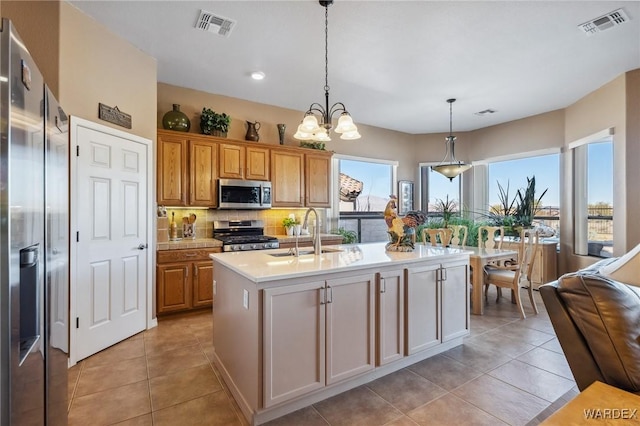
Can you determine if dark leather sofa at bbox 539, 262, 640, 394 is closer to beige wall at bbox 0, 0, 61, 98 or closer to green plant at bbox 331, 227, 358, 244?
beige wall at bbox 0, 0, 61, 98

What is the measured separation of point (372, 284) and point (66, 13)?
342cm

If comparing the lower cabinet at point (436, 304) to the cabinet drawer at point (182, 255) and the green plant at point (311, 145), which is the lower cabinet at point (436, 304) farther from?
the green plant at point (311, 145)

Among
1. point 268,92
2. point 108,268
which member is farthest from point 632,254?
point 268,92

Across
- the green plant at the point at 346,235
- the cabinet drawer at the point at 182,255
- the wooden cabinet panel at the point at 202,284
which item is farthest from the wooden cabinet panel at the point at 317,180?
the wooden cabinet panel at the point at 202,284

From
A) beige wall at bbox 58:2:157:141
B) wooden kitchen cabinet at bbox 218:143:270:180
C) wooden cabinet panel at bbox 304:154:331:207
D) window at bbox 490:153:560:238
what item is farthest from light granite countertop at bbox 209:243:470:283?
window at bbox 490:153:560:238

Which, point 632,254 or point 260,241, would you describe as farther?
point 260,241

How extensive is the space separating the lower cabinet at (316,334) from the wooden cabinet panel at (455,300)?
86cm

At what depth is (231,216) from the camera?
4707 mm

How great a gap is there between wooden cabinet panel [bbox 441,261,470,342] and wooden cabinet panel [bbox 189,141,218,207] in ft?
10.1

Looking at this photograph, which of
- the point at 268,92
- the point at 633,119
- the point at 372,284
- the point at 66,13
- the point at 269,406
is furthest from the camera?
the point at 268,92

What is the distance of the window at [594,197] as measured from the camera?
452 centimetres

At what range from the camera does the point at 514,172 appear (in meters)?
5.96

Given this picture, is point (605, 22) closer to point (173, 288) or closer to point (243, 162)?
point (243, 162)

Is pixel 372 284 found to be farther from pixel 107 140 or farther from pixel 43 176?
pixel 107 140
